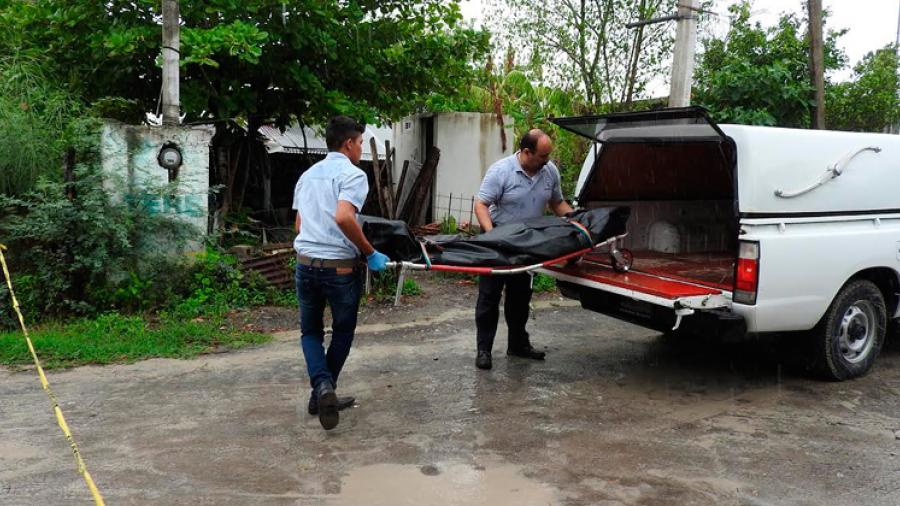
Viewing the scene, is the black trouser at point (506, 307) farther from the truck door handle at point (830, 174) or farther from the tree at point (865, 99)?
the tree at point (865, 99)

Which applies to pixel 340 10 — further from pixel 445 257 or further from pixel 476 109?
pixel 445 257

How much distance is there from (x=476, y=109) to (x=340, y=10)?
13.0 ft

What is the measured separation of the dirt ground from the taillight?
2.66ft

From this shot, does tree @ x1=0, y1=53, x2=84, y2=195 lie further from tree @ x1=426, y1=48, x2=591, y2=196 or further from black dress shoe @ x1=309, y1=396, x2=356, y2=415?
tree @ x1=426, y1=48, x2=591, y2=196

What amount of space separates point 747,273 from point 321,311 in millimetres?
2747

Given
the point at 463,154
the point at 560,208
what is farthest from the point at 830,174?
the point at 463,154

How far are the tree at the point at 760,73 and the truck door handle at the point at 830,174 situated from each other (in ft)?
20.7

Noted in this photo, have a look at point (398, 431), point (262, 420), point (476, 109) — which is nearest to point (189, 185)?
point (262, 420)

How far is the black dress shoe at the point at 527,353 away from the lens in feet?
19.1

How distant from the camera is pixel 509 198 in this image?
18.0 ft

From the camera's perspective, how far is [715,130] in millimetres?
4582

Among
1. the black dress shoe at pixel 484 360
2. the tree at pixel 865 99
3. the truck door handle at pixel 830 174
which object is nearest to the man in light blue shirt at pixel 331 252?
the black dress shoe at pixel 484 360

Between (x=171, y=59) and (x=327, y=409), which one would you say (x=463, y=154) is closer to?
(x=171, y=59)

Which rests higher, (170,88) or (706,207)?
(170,88)
